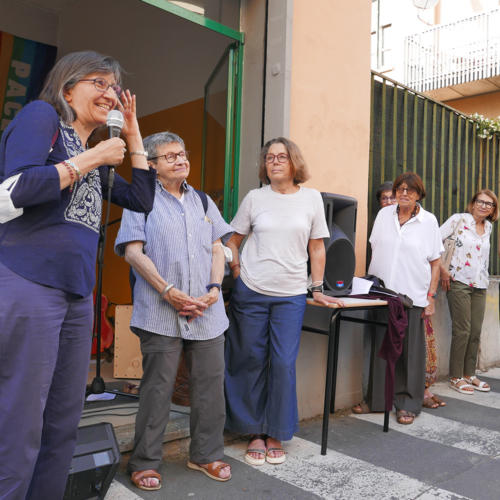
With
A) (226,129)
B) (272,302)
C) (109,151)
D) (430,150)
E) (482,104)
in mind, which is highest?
(482,104)

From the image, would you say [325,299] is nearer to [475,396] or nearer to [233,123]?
[233,123]

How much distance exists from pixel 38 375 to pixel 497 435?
3089 millimetres

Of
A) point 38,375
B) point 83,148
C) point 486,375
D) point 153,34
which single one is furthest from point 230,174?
point 486,375

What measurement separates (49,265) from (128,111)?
0.65m

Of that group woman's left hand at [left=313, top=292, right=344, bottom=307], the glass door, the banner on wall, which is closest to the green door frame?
the glass door

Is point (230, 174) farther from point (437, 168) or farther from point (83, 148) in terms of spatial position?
point (437, 168)

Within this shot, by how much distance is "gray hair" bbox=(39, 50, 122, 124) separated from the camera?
1599 millimetres

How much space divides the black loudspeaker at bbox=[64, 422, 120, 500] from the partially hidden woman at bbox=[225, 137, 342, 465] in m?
0.91

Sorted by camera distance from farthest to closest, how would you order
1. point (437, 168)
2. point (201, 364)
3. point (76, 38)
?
1. point (76, 38)
2. point (437, 168)
3. point (201, 364)

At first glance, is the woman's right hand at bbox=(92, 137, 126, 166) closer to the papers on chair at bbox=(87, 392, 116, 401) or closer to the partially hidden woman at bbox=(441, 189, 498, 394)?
the papers on chair at bbox=(87, 392, 116, 401)

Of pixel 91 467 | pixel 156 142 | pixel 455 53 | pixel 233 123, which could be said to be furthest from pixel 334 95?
pixel 455 53

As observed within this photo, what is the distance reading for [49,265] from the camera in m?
1.53

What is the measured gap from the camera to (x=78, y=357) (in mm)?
1723

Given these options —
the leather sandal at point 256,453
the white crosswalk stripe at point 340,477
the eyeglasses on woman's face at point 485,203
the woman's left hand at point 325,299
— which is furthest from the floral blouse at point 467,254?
the leather sandal at point 256,453
